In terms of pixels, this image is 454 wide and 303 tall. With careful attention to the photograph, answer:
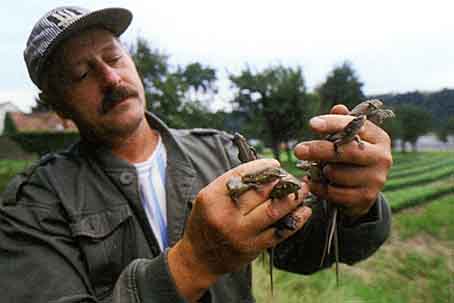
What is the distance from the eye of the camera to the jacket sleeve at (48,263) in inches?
52.9

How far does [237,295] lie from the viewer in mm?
1924

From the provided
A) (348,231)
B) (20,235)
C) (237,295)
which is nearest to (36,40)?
(20,235)

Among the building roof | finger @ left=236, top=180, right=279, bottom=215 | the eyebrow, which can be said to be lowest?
the building roof

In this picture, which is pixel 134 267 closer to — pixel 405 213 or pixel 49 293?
pixel 49 293

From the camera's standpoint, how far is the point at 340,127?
1.21m

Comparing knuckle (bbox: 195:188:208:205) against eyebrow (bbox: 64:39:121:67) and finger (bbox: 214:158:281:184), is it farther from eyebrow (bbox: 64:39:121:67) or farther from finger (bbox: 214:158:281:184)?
eyebrow (bbox: 64:39:121:67)

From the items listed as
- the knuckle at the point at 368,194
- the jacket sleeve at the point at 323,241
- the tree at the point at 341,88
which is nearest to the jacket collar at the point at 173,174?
the jacket sleeve at the point at 323,241

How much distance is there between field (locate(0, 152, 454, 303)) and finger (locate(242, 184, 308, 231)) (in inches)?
77.8

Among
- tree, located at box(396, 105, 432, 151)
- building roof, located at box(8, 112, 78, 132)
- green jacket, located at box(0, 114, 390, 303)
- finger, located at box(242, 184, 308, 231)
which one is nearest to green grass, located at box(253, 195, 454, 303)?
green jacket, located at box(0, 114, 390, 303)

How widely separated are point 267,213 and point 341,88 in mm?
1663

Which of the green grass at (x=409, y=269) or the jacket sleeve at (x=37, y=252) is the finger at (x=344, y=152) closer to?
the jacket sleeve at (x=37, y=252)

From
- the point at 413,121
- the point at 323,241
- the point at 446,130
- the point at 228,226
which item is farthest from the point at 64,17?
the point at 446,130

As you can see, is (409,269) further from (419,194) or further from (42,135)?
(42,135)

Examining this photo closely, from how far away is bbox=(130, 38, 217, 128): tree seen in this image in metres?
5.11
